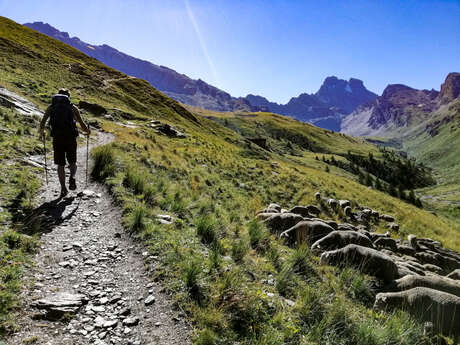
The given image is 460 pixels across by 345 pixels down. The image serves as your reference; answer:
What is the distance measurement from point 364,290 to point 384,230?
719 inches

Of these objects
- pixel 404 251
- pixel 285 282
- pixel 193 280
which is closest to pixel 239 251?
pixel 285 282

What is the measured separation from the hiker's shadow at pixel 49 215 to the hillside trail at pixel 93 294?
0.07m

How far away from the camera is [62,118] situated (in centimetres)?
852

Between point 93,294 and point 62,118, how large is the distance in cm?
662

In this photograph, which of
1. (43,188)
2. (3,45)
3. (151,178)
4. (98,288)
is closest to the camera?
(98,288)

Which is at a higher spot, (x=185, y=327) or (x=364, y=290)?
(x=364, y=290)

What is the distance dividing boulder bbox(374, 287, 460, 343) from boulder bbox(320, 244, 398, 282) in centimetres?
115

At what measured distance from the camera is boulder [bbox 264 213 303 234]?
33.2 feet

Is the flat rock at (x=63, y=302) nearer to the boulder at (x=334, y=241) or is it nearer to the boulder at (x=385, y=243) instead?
the boulder at (x=334, y=241)

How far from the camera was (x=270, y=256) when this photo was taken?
264 inches

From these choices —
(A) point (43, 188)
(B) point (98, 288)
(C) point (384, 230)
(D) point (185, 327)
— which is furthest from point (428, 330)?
(C) point (384, 230)

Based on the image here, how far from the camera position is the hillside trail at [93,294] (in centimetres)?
373

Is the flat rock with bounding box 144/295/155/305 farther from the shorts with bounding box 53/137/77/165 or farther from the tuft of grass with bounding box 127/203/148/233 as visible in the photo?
the shorts with bounding box 53/137/77/165

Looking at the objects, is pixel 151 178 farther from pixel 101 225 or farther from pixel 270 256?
pixel 270 256
